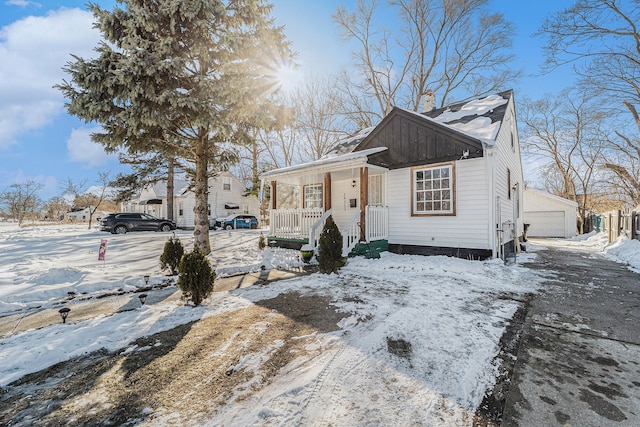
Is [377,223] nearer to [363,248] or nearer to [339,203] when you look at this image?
[363,248]

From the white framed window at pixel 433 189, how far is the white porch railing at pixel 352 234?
1.89 meters

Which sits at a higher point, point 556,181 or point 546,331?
point 556,181

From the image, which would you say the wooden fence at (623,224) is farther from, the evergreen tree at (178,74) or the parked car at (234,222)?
the parked car at (234,222)

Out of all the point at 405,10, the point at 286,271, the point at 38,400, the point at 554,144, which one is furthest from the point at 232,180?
the point at 554,144

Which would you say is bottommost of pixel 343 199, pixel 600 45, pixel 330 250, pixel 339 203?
pixel 330 250

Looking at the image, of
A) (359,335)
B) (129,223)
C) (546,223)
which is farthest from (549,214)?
(129,223)

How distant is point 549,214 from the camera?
20.4 meters

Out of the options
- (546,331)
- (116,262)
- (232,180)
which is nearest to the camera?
(546,331)

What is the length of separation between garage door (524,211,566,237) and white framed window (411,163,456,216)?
708 inches

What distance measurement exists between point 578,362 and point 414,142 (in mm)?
6826

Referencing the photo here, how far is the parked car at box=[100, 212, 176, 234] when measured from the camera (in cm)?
1828

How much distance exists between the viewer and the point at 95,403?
6.59ft

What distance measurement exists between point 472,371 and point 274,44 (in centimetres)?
922

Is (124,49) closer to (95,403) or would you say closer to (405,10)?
(95,403)
